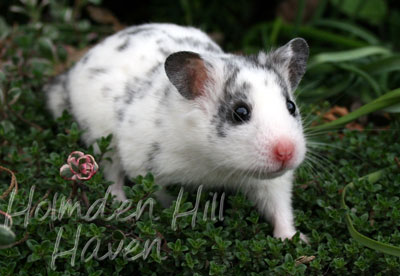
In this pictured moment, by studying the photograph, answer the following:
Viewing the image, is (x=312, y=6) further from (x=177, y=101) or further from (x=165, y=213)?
(x=165, y=213)

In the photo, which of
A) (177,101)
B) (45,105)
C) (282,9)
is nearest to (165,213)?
(177,101)

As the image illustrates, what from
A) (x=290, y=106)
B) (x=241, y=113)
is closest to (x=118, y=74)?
(x=241, y=113)

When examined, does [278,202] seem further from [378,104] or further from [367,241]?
[378,104]

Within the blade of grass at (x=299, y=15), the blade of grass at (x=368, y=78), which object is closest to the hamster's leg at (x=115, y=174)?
the blade of grass at (x=368, y=78)

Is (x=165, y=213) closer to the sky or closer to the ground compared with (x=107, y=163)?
closer to the sky

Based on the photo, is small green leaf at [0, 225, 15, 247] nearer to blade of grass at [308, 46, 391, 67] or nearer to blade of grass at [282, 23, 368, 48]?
blade of grass at [308, 46, 391, 67]
